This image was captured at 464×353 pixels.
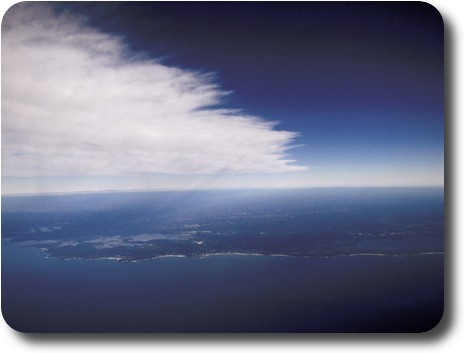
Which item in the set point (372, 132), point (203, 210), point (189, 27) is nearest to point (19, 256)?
point (203, 210)

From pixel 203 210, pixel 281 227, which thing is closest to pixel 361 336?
pixel 281 227

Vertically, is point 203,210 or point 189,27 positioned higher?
point 189,27

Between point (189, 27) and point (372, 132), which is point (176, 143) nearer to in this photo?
point (189, 27)

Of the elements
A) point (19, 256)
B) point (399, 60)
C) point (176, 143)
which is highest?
point (399, 60)

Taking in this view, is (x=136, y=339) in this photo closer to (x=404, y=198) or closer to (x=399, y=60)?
(x=404, y=198)

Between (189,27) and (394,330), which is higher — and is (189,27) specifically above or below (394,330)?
above

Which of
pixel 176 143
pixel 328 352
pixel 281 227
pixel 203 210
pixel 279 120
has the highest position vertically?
pixel 279 120
